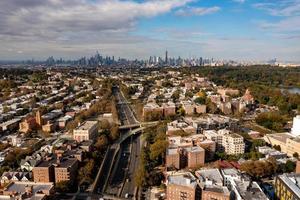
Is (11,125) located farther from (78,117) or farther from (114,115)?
(114,115)

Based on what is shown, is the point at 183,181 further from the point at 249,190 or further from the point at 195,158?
the point at 195,158

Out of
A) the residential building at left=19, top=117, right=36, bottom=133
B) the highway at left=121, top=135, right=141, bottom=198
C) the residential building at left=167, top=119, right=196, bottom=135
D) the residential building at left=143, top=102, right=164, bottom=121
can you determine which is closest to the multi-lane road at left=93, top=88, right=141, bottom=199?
the highway at left=121, top=135, right=141, bottom=198

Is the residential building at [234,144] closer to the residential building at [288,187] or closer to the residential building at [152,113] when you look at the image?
the residential building at [288,187]

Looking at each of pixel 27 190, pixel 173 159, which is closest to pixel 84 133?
pixel 173 159

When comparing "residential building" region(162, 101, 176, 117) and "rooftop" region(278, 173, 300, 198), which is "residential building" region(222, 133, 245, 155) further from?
"residential building" region(162, 101, 176, 117)

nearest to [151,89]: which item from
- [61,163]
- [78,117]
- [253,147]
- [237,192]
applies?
[78,117]
